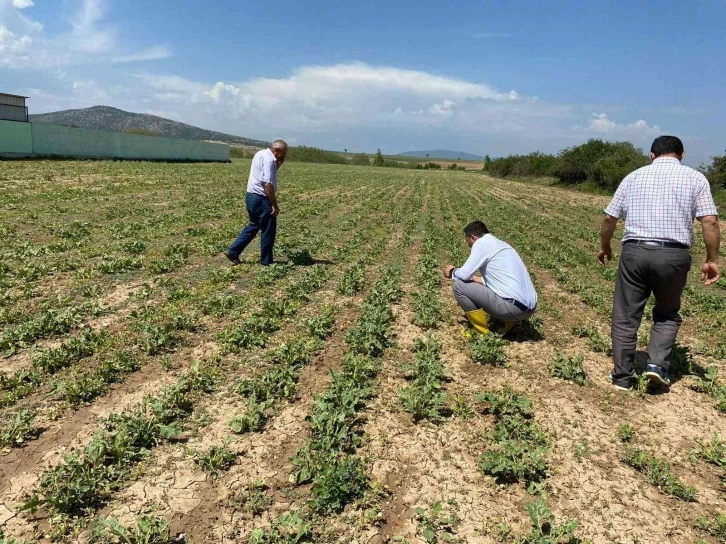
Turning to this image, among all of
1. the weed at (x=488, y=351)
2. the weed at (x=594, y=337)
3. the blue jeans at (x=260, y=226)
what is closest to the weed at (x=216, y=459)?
the weed at (x=488, y=351)

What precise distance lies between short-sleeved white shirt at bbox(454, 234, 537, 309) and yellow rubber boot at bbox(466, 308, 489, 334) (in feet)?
1.14

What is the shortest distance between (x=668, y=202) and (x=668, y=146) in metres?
0.63

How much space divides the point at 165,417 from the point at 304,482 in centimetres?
129

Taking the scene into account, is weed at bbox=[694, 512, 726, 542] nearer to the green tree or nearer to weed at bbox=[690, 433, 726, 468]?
weed at bbox=[690, 433, 726, 468]

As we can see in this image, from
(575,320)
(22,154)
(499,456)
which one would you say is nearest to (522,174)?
(22,154)

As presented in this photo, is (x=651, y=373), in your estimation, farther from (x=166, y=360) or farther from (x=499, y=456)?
(x=166, y=360)

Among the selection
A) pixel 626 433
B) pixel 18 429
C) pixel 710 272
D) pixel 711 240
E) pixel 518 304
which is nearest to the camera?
pixel 18 429

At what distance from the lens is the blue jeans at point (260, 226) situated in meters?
8.30

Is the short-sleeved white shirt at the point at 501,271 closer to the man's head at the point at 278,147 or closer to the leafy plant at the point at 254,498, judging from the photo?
the leafy plant at the point at 254,498

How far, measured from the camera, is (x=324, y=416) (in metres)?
3.74

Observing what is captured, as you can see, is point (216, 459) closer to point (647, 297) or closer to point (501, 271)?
point (501, 271)

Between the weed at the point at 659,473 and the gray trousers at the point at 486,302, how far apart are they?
2.16 meters

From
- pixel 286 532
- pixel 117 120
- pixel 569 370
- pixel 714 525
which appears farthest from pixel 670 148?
pixel 117 120

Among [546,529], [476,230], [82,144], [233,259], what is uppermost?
[82,144]
